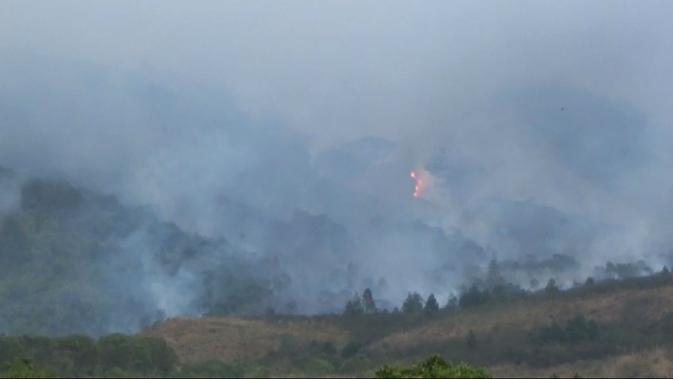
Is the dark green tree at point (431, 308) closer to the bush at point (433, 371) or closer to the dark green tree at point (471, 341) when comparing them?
the dark green tree at point (471, 341)

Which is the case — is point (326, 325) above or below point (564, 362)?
above

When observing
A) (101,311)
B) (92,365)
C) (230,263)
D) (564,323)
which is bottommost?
(92,365)

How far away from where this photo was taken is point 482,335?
3135 inches

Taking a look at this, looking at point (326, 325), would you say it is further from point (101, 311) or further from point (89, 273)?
point (89, 273)

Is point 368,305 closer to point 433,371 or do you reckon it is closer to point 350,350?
point 350,350

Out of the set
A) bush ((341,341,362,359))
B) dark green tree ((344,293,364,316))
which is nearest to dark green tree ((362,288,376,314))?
dark green tree ((344,293,364,316))

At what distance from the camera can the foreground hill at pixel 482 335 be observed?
6838 centimetres

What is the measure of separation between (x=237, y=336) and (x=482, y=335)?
71.6 feet

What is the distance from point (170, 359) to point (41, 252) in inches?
3910

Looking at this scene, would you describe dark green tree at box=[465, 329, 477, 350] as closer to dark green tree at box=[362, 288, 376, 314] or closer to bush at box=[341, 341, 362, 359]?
bush at box=[341, 341, 362, 359]

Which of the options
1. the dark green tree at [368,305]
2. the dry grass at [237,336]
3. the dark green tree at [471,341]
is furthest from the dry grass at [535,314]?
the dark green tree at [368,305]

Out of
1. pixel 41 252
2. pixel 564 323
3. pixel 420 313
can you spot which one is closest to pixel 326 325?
pixel 420 313

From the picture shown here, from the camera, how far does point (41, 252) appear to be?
500 ft

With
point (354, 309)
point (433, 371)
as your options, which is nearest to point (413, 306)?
point (354, 309)
